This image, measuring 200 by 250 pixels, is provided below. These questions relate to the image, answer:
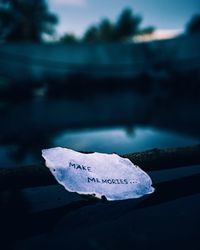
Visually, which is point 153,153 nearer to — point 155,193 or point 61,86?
point 155,193

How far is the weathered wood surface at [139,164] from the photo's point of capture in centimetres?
82

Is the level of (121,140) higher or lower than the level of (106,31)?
lower

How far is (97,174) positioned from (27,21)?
29.4 m

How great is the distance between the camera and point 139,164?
92cm

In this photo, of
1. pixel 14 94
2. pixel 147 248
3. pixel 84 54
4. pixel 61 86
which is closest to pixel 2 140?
pixel 147 248

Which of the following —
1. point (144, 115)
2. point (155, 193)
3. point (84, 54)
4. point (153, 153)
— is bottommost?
point (144, 115)

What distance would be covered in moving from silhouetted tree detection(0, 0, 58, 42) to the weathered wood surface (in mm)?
25749

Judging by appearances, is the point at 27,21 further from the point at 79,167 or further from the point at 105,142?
the point at 79,167

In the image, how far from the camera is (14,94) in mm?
11391

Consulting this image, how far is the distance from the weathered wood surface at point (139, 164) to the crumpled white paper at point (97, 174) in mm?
65

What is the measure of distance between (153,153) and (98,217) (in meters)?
0.32

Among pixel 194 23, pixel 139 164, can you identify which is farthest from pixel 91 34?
pixel 139 164

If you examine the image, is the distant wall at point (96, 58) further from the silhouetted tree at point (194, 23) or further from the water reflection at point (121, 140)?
the silhouetted tree at point (194, 23)

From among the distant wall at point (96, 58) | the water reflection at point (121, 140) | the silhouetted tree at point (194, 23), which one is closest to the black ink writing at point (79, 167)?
the water reflection at point (121, 140)
